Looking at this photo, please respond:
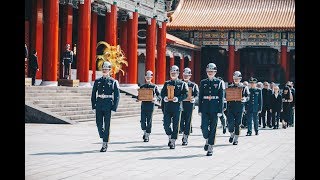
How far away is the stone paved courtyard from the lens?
6.70 metres

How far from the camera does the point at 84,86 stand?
21078 millimetres

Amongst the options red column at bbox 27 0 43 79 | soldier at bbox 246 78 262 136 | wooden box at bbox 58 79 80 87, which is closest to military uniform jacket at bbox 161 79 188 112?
soldier at bbox 246 78 262 136

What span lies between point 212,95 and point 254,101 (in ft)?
16.0

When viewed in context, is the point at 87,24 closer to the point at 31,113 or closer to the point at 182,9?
the point at 31,113

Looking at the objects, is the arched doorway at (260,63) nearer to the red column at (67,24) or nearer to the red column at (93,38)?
the red column at (93,38)

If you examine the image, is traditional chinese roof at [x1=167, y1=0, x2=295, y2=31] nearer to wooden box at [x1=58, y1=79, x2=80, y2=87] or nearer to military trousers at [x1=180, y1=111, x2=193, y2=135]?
wooden box at [x1=58, y1=79, x2=80, y2=87]

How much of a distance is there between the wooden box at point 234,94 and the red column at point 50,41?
8.87 meters

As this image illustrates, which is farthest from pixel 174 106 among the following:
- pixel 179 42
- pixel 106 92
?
pixel 179 42

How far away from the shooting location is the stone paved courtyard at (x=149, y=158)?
6.70m

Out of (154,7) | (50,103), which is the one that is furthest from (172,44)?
(50,103)

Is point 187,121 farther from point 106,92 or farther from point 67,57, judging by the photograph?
point 67,57

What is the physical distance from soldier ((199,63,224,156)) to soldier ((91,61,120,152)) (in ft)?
4.91

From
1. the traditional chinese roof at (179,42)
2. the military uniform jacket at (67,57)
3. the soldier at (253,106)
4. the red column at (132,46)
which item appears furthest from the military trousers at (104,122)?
the traditional chinese roof at (179,42)
